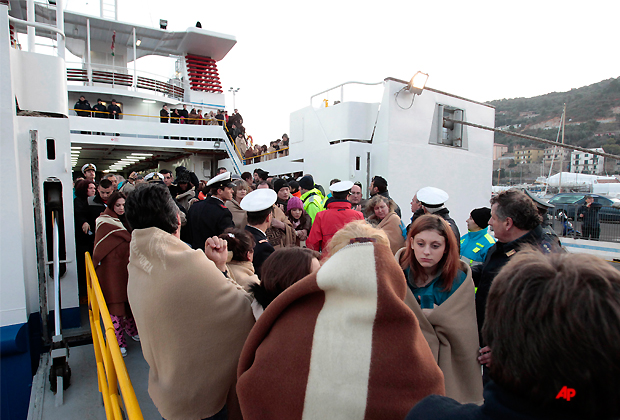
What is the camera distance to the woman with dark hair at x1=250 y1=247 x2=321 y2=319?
1.42 m

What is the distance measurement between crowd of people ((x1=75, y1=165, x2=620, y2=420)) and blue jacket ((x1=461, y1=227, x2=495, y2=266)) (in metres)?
0.66

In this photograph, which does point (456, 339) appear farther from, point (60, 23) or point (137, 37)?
point (137, 37)

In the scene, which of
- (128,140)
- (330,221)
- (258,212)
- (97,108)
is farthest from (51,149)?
(97,108)

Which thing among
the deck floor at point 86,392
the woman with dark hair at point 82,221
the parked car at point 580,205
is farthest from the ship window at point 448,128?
the deck floor at point 86,392

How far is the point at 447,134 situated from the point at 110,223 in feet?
33.9

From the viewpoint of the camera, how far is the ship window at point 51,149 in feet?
13.0

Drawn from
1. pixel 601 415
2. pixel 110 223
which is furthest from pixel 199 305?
pixel 110 223

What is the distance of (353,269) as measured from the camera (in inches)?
38.1

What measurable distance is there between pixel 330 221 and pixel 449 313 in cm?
241

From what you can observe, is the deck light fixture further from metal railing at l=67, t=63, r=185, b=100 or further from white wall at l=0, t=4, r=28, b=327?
metal railing at l=67, t=63, r=185, b=100

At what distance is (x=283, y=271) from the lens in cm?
142

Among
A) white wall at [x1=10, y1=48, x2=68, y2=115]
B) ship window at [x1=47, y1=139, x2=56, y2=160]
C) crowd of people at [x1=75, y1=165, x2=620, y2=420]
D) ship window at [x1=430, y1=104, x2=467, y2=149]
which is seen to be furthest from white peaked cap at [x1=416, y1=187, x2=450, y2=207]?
ship window at [x1=430, y1=104, x2=467, y2=149]

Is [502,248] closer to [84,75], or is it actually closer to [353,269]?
[353,269]

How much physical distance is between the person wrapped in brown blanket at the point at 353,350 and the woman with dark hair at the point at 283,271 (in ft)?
1.12
